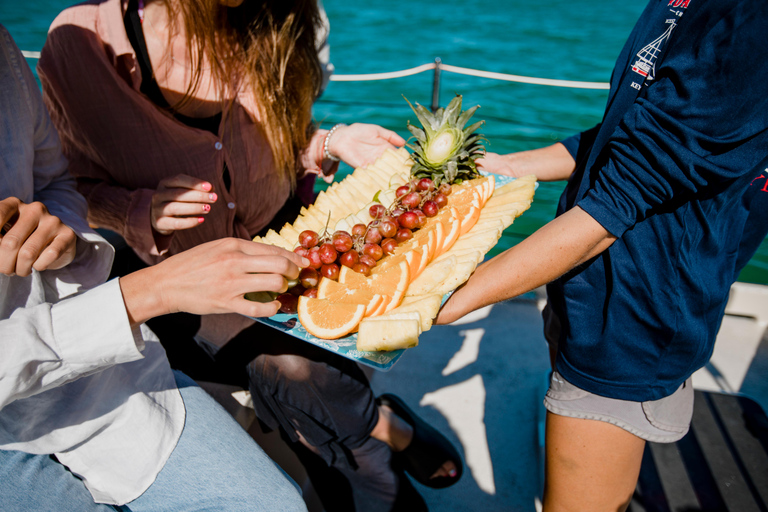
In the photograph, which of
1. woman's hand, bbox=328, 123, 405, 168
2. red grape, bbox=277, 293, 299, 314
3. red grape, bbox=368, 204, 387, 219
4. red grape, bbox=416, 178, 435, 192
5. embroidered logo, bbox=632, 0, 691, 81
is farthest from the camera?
woman's hand, bbox=328, 123, 405, 168

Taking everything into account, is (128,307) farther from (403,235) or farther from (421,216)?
(421,216)

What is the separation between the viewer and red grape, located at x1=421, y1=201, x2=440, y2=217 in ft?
6.41

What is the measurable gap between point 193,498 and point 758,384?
3.10 metres

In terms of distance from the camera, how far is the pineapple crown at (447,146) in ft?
7.04

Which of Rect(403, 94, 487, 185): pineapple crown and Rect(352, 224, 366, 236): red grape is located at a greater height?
Rect(403, 94, 487, 185): pineapple crown

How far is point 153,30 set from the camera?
76.2 inches

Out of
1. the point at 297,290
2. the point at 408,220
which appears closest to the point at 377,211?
the point at 408,220

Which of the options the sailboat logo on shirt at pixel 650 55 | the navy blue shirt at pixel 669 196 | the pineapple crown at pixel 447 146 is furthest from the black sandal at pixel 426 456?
the sailboat logo on shirt at pixel 650 55

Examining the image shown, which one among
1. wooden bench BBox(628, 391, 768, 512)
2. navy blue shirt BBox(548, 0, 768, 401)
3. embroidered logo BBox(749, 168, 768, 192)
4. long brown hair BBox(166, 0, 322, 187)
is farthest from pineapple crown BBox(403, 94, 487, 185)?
wooden bench BBox(628, 391, 768, 512)

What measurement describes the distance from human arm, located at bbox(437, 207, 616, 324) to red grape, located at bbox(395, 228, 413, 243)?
0.38 m

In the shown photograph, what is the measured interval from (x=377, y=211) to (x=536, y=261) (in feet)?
2.51

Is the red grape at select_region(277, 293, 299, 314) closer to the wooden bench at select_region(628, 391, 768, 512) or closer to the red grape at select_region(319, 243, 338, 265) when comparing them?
the red grape at select_region(319, 243, 338, 265)

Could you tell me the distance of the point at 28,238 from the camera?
1071 mm

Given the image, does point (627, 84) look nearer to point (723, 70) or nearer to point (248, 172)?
point (723, 70)
